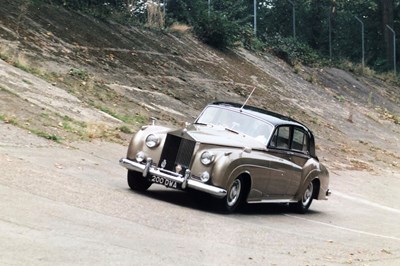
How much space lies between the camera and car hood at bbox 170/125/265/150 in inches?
440

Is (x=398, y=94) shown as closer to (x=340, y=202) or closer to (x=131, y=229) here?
(x=340, y=202)

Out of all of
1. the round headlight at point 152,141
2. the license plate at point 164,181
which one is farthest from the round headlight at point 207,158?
the round headlight at point 152,141

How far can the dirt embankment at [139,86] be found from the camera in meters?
17.9

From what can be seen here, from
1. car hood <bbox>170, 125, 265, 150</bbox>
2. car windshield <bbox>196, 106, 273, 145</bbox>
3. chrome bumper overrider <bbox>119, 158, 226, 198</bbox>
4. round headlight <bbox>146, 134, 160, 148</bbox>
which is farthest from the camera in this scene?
car windshield <bbox>196, 106, 273, 145</bbox>

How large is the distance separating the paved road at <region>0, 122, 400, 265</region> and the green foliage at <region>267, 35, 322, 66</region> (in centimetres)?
2581

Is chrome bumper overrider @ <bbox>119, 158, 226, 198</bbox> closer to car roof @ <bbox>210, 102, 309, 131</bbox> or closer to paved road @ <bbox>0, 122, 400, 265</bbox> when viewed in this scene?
paved road @ <bbox>0, 122, 400, 265</bbox>

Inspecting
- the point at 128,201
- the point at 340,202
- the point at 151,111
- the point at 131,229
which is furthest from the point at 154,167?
the point at 151,111

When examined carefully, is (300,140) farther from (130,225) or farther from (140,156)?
(130,225)

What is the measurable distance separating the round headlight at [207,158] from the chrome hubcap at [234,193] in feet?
2.14

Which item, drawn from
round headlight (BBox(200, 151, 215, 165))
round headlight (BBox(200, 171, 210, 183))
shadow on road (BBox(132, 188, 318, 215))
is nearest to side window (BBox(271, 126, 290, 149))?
shadow on road (BBox(132, 188, 318, 215))

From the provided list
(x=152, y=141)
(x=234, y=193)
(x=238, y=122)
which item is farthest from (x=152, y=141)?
(x=238, y=122)

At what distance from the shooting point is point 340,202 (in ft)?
53.7

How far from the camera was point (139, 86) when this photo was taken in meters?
23.8

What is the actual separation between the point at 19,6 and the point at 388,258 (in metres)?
18.7
